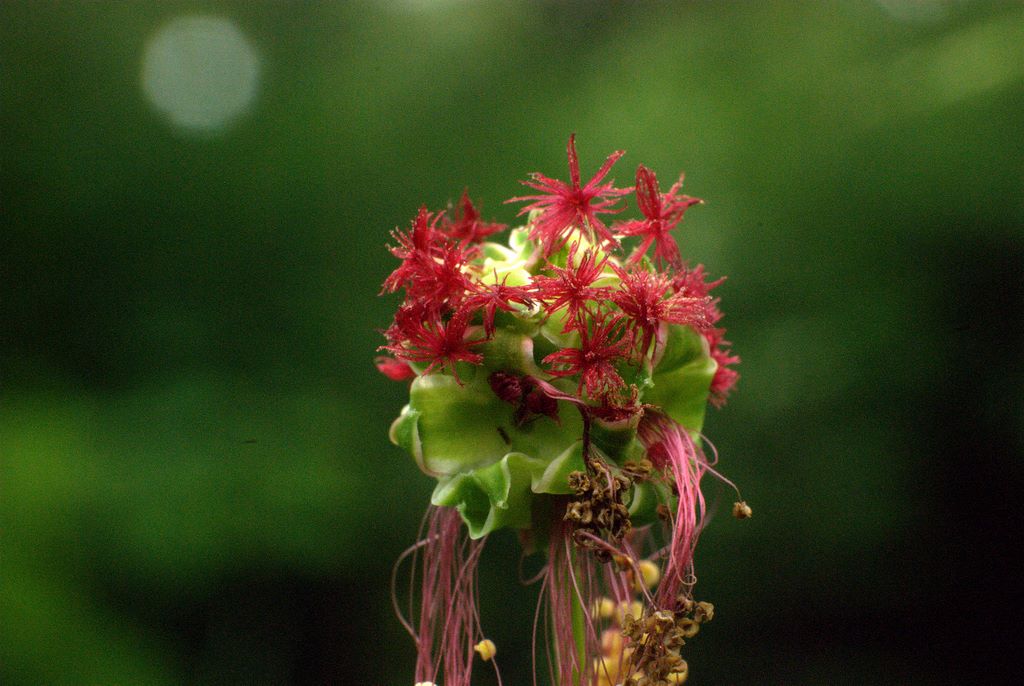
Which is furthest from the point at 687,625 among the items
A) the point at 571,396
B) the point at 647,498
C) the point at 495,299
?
the point at 495,299

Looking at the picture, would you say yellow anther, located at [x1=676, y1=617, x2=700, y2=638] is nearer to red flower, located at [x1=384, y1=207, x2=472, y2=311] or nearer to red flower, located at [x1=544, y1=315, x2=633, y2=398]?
red flower, located at [x1=544, y1=315, x2=633, y2=398]

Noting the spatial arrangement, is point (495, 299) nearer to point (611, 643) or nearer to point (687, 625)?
point (687, 625)

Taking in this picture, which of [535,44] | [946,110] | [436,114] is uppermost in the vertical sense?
[535,44]

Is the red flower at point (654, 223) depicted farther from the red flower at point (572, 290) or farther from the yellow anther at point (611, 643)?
the yellow anther at point (611, 643)

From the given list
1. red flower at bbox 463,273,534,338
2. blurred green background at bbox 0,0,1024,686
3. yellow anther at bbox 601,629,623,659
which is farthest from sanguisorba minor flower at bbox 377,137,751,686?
blurred green background at bbox 0,0,1024,686

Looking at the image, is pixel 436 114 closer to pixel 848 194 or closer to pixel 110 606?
pixel 848 194

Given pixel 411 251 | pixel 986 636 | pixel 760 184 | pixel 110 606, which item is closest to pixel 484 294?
pixel 411 251
